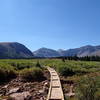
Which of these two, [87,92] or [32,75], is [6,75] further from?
[87,92]

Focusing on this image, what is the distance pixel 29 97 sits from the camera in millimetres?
13547

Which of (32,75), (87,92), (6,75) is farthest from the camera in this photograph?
(6,75)

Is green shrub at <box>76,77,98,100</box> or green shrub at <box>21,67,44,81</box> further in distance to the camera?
green shrub at <box>21,67,44,81</box>

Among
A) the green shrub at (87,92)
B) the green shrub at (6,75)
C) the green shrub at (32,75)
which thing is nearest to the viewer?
the green shrub at (87,92)

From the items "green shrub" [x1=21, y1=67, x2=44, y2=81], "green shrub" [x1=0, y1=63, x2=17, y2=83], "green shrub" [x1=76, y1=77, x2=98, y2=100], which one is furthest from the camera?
"green shrub" [x1=0, y1=63, x2=17, y2=83]

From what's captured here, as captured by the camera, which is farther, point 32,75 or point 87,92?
point 32,75

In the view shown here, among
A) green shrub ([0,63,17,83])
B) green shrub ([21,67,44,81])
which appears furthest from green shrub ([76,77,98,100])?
green shrub ([0,63,17,83])

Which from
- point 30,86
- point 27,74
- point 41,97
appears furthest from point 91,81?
point 27,74

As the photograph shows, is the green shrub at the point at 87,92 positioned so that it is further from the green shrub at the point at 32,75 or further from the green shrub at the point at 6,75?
the green shrub at the point at 6,75

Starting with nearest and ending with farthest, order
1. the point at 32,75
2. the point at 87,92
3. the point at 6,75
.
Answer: the point at 87,92
the point at 32,75
the point at 6,75

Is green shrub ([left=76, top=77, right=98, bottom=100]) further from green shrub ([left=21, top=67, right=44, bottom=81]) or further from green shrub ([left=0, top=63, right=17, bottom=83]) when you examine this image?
green shrub ([left=0, top=63, right=17, bottom=83])

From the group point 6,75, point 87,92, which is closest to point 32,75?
point 6,75

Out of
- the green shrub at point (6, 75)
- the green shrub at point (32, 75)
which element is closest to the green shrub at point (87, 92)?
the green shrub at point (32, 75)

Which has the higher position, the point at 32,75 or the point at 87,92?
the point at 32,75
